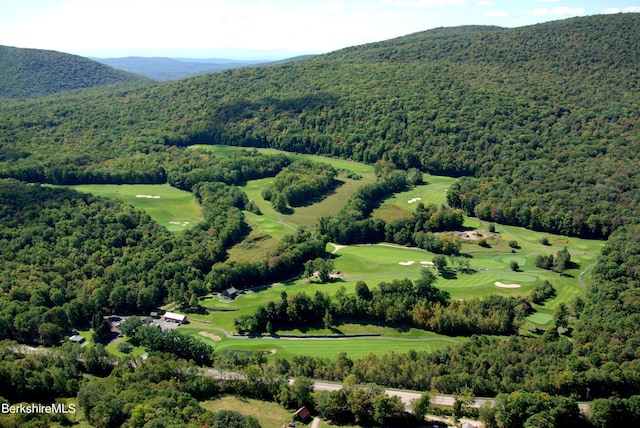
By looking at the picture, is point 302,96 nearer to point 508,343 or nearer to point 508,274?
point 508,274

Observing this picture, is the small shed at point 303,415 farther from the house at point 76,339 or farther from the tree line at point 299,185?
the tree line at point 299,185

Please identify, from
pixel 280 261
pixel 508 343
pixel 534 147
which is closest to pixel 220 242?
pixel 280 261

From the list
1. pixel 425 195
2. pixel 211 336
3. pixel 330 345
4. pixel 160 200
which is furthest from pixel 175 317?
pixel 425 195

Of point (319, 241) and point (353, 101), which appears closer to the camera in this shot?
point (319, 241)

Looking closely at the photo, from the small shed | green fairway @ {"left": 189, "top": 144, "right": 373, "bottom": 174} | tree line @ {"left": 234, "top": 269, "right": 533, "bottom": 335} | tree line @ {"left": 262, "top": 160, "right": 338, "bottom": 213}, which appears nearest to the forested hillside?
green fairway @ {"left": 189, "top": 144, "right": 373, "bottom": 174}

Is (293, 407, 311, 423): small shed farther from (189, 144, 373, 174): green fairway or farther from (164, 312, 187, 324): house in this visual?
(189, 144, 373, 174): green fairway

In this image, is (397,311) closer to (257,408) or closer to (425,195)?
(257,408)
